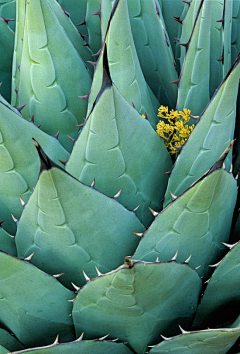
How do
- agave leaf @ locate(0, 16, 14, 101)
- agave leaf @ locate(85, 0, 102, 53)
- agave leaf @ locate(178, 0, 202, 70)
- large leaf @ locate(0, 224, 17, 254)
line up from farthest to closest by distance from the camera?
1. agave leaf @ locate(0, 16, 14, 101)
2. agave leaf @ locate(85, 0, 102, 53)
3. agave leaf @ locate(178, 0, 202, 70)
4. large leaf @ locate(0, 224, 17, 254)

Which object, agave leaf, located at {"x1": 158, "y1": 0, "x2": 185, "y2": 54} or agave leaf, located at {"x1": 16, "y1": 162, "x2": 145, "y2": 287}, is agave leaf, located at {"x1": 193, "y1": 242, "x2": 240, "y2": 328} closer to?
agave leaf, located at {"x1": 16, "y1": 162, "x2": 145, "y2": 287}

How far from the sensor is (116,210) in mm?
861

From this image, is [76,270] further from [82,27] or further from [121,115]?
[82,27]

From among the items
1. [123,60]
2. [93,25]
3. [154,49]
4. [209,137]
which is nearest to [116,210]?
[209,137]

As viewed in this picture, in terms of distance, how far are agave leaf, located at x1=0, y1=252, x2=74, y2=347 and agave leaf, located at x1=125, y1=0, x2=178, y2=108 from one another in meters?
0.62

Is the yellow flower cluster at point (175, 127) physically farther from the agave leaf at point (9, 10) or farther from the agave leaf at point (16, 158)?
the agave leaf at point (9, 10)

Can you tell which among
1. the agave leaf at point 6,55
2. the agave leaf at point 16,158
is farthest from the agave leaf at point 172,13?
the agave leaf at point 16,158

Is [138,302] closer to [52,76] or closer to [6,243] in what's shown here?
[6,243]

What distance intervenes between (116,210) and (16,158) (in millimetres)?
252

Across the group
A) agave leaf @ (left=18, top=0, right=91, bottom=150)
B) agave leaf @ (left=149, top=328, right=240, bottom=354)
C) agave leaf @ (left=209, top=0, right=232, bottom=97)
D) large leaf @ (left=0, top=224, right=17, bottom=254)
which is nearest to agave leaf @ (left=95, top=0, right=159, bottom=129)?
agave leaf @ (left=18, top=0, right=91, bottom=150)

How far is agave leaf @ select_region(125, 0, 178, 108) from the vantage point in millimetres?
1152

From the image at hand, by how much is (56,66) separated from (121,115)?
1.05 ft

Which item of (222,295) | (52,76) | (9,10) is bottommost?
(222,295)

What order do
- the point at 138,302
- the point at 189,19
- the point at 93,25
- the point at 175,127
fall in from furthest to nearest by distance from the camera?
the point at 93,25 → the point at 189,19 → the point at 175,127 → the point at 138,302
